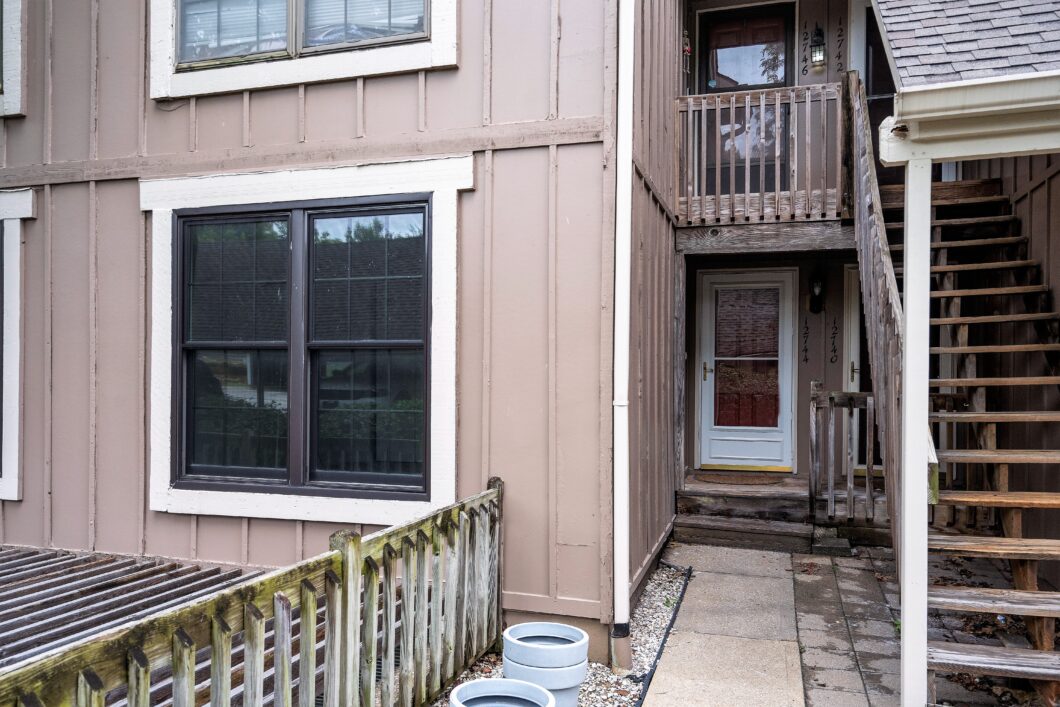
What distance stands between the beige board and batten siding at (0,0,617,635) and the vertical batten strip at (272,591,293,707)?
1.76 metres

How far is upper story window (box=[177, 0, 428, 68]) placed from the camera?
13.7ft

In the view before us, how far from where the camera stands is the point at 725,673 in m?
3.68

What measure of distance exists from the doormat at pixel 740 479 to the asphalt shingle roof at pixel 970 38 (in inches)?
162

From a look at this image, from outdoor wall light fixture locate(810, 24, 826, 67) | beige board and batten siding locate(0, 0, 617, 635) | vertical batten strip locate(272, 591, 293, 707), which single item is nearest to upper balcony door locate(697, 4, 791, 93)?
outdoor wall light fixture locate(810, 24, 826, 67)

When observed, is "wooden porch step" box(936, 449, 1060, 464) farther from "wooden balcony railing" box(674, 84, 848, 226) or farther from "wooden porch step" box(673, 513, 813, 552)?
"wooden balcony railing" box(674, 84, 848, 226)

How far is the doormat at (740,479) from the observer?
668cm

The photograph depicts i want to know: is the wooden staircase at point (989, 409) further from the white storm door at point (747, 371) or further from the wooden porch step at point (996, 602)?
the white storm door at point (747, 371)

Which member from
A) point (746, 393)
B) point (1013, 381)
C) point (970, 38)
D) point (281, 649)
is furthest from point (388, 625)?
point (746, 393)

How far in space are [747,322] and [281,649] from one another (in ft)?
19.5

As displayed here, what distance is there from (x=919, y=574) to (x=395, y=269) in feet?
9.83

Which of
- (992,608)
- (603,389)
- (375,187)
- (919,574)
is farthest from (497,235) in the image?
(992,608)

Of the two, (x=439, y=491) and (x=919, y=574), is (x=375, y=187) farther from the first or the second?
(x=919, y=574)

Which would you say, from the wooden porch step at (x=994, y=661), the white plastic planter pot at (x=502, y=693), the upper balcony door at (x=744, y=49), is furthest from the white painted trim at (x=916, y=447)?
the upper balcony door at (x=744, y=49)

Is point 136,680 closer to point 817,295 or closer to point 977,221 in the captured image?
point 977,221
